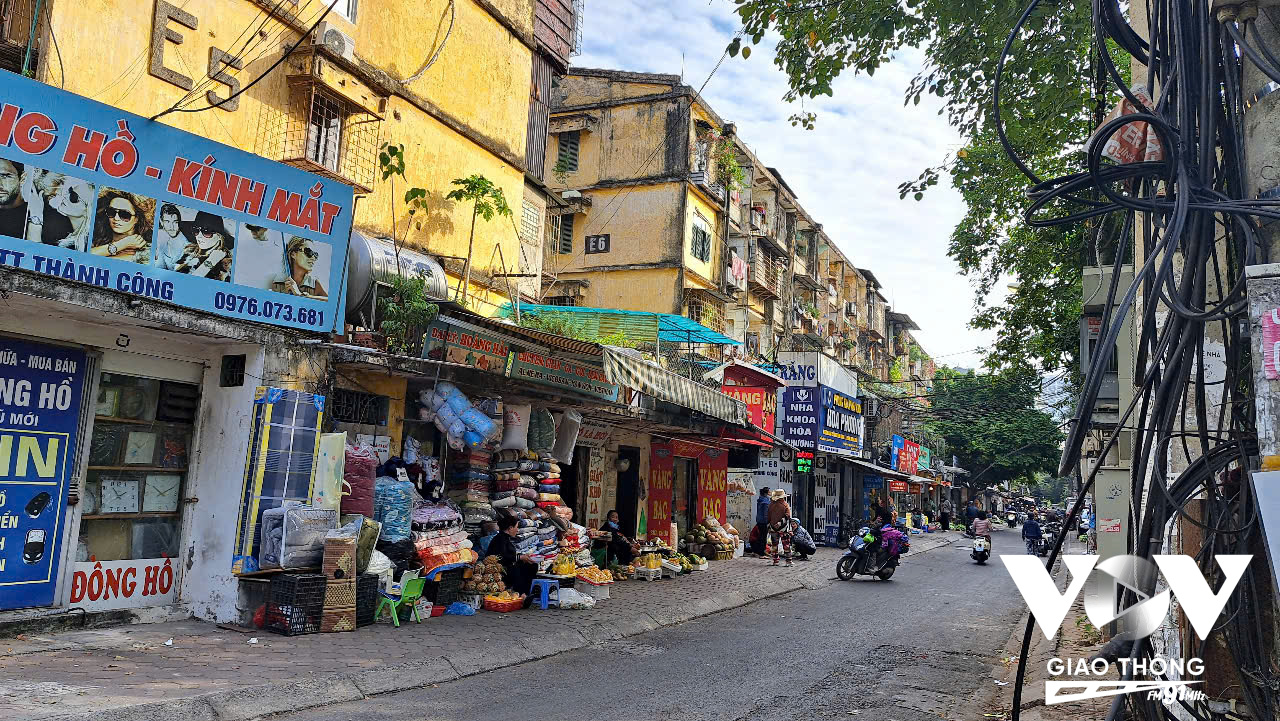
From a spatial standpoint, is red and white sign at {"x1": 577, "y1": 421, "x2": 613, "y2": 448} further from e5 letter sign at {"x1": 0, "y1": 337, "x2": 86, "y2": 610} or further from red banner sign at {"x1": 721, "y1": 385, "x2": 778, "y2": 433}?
e5 letter sign at {"x1": 0, "y1": 337, "x2": 86, "y2": 610}

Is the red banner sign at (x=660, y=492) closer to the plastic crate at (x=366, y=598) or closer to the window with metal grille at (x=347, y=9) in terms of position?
the plastic crate at (x=366, y=598)

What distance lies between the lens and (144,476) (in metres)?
8.61

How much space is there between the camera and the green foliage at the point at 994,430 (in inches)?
1879

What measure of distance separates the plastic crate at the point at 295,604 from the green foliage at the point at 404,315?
9.51 feet

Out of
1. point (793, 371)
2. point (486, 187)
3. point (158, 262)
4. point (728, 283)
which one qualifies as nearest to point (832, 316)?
point (728, 283)

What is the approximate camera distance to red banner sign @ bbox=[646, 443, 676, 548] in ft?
61.6

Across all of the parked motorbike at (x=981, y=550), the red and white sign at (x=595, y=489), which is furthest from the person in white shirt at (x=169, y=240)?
the parked motorbike at (x=981, y=550)

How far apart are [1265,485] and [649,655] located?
654 cm

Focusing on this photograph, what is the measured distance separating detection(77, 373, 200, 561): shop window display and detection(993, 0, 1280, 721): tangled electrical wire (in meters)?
8.15

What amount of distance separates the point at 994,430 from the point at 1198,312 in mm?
51397

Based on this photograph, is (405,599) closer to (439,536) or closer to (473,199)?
(439,536)

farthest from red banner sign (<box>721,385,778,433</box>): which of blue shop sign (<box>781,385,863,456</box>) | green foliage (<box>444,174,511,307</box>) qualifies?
green foliage (<box>444,174,511,307</box>)

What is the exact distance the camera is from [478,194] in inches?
519

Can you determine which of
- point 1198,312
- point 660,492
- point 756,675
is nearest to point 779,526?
point 660,492
